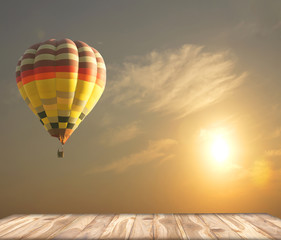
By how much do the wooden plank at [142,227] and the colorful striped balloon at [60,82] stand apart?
5.06 metres

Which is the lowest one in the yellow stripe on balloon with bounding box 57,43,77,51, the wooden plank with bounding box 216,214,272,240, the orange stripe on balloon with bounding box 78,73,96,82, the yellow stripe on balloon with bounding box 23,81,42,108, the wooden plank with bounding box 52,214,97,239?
the wooden plank with bounding box 216,214,272,240

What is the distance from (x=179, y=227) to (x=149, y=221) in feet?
1.50

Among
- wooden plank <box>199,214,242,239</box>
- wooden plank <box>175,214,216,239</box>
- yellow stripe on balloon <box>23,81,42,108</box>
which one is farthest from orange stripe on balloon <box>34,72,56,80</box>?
wooden plank <box>199,214,242,239</box>

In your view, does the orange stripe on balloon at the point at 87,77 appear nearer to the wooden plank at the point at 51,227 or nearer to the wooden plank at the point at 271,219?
the wooden plank at the point at 51,227

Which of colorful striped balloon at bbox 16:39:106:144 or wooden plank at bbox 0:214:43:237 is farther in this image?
colorful striped balloon at bbox 16:39:106:144

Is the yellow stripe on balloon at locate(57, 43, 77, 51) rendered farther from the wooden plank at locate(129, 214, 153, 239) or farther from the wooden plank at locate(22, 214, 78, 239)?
the wooden plank at locate(129, 214, 153, 239)

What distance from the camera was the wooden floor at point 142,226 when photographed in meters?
3.56

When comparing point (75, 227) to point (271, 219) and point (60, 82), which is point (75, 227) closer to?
point (271, 219)

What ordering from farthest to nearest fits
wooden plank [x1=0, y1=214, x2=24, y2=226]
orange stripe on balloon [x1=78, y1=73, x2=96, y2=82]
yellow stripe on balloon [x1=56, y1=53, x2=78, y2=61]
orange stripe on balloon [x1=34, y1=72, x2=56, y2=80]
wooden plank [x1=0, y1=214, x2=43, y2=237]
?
orange stripe on balloon [x1=78, y1=73, x2=96, y2=82], yellow stripe on balloon [x1=56, y1=53, x2=78, y2=61], orange stripe on balloon [x1=34, y1=72, x2=56, y2=80], wooden plank [x1=0, y1=214, x2=24, y2=226], wooden plank [x1=0, y1=214, x2=43, y2=237]

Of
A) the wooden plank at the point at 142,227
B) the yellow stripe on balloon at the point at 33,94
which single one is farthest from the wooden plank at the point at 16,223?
the yellow stripe on balloon at the point at 33,94

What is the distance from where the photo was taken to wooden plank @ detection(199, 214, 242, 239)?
3.49m

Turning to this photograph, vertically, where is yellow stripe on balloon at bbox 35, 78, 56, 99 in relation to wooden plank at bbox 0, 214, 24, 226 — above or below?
above

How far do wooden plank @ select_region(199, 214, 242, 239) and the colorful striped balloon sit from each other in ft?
Answer: 18.0

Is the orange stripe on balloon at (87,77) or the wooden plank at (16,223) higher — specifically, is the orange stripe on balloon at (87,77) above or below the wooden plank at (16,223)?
above
